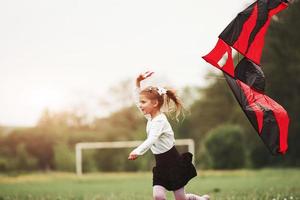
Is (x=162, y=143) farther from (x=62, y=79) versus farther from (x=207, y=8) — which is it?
(x=62, y=79)

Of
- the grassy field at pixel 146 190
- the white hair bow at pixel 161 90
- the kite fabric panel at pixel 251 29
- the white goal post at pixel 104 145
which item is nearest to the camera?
the white hair bow at pixel 161 90

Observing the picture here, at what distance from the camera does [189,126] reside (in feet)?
128

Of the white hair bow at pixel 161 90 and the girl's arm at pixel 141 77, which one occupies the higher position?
the girl's arm at pixel 141 77

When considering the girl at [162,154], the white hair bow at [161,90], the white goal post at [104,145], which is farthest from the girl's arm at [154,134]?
the white goal post at [104,145]

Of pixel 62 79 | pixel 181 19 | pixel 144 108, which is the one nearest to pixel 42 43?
pixel 62 79

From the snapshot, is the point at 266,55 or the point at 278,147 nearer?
the point at 278,147

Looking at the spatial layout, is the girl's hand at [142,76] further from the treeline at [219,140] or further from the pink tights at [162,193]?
the treeline at [219,140]

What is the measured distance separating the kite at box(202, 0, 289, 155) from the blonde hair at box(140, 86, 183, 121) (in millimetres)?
541

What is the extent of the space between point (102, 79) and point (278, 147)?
3414cm

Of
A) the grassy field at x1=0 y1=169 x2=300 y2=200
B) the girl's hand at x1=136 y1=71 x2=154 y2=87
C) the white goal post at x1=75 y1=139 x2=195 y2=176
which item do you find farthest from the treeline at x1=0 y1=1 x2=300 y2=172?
the girl's hand at x1=136 y1=71 x2=154 y2=87

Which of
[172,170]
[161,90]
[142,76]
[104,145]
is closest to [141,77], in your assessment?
[142,76]

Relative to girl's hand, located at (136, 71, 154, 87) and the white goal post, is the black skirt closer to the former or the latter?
girl's hand, located at (136, 71, 154, 87)

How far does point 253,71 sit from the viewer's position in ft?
20.2

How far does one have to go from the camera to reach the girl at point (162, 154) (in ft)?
18.7
